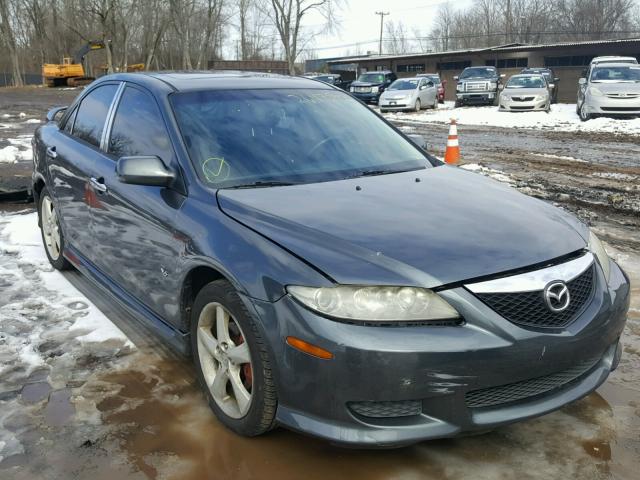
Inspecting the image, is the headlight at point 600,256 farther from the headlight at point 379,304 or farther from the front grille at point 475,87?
the front grille at point 475,87

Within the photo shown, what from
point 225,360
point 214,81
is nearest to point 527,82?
point 214,81

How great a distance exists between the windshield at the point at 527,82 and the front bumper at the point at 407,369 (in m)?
22.2

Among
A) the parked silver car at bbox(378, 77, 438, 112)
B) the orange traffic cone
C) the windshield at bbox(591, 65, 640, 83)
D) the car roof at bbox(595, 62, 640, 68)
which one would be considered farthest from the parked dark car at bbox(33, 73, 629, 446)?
the parked silver car at bbox(378, 77, 438, 112)

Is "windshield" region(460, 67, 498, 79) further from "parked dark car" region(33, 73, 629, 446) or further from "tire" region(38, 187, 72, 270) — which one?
"parked dark car" region(33, 73, 629, 446)

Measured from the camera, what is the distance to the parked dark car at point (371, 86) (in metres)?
31.0

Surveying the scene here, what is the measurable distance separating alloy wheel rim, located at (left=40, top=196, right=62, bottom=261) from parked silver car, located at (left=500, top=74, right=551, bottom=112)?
65.9 feet

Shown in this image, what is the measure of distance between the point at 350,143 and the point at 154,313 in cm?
152

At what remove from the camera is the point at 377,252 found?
2.41m

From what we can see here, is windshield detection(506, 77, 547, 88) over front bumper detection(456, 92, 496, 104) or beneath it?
over

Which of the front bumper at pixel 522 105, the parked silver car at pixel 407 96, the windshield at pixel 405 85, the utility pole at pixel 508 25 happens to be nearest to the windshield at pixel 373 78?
the parked silver car at pixel 407 96

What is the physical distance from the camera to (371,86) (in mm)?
31094

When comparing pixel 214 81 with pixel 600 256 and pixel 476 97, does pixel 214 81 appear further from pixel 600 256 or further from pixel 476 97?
pixel 476 97

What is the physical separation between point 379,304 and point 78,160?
9.40 ft

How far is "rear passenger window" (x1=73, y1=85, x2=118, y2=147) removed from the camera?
420cm
